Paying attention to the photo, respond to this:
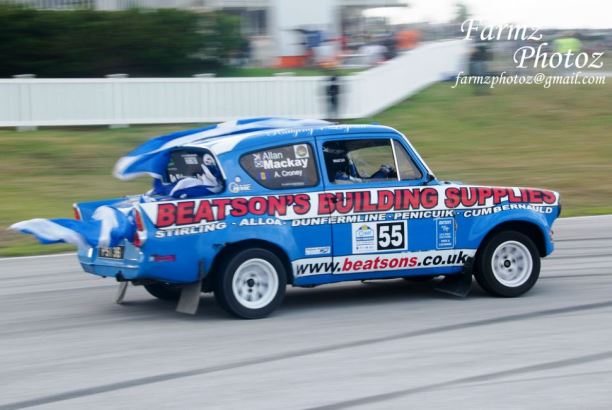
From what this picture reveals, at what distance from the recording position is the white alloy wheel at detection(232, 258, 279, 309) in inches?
352

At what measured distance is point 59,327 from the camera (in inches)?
355

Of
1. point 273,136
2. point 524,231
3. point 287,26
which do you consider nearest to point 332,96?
point 287,26

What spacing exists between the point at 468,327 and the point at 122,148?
1400cm

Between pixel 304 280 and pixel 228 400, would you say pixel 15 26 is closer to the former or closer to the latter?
pixel 304 280

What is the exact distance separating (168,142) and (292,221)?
5.40 feet

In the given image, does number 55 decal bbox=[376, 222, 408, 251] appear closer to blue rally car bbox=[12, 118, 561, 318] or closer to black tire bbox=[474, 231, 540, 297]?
blue rally car bbox=[12, 118, 561, 318]

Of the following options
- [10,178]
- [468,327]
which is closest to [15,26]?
[10,178]

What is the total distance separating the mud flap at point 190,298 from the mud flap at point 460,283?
2554mm

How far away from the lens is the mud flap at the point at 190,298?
29.7 feet

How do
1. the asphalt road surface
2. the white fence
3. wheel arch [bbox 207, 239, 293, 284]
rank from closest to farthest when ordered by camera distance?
the asphalt road surface
wheel arch [bbox 207, 239, 293, 284]
the white fence

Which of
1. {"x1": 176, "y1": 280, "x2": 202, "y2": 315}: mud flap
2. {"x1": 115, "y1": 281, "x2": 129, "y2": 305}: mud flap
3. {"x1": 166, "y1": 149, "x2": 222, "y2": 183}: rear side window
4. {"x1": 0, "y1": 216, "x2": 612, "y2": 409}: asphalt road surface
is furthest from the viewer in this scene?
{"x1": 115, "y1": 281, "x2": 129, "y2": 305}: mud flap

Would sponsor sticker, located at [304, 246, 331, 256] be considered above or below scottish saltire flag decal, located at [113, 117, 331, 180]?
below

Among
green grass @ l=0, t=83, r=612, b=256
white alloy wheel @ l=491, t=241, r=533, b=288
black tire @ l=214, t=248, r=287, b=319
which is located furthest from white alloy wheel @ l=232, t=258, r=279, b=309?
green grass @ l=0, t=83, r=612, b=256

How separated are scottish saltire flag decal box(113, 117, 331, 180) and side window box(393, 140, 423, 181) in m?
0.71
